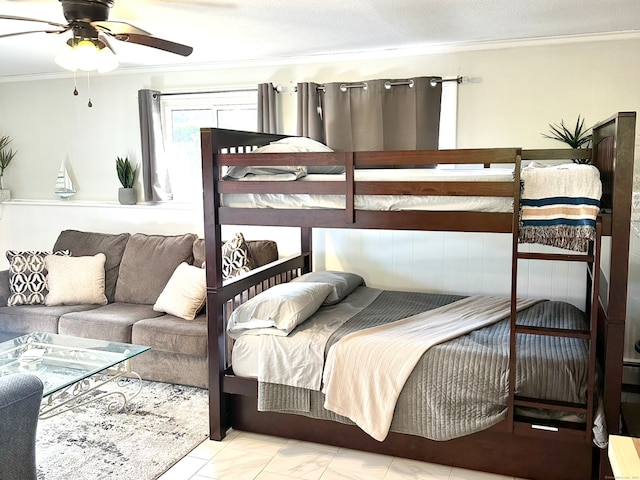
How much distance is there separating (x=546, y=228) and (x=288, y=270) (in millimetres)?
1970

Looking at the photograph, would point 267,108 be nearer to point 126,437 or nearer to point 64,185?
point 64,185

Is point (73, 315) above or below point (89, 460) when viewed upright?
above

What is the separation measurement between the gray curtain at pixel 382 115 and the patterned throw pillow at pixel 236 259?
937 millimetres

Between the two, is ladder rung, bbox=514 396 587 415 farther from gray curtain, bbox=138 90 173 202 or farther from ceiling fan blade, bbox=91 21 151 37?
gray curtain, bbox=138 90 173 202

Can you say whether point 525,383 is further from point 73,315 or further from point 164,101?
point 164,101

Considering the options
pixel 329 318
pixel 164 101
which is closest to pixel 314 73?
pixel 164 101

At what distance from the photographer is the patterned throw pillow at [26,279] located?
4.36 metres

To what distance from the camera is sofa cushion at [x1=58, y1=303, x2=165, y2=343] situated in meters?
3.92

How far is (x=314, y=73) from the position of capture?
4.31 metres

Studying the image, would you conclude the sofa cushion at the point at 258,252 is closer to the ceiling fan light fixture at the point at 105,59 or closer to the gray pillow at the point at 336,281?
the gray pillow at the point at 336,281

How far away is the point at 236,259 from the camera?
4.02 m

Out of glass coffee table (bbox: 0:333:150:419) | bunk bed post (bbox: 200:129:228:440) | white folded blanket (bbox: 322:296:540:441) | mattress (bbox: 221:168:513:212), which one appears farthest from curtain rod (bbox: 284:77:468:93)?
glass coffee table (bbox: 0:333:150:419)

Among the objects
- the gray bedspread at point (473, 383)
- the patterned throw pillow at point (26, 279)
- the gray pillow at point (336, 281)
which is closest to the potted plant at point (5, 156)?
the patterned throw pillow at point (26, 279)

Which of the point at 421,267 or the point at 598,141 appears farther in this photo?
the point at 421,267
